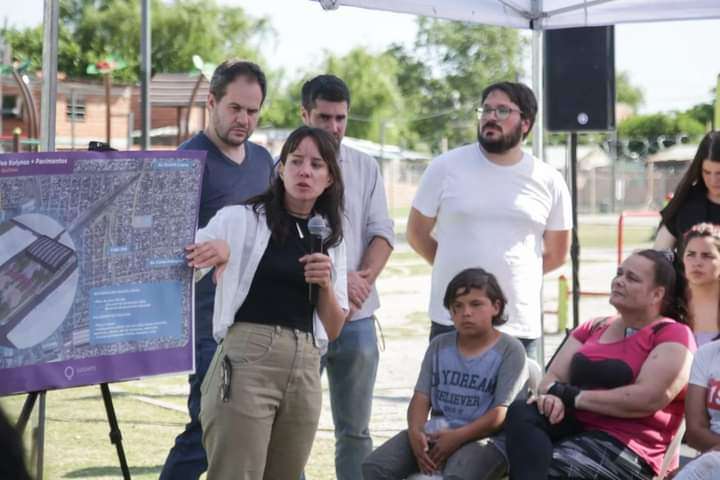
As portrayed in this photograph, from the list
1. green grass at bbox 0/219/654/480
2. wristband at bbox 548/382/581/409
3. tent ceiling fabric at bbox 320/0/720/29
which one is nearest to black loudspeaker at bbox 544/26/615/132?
tent ceiling fabric at bbox 320/0/720/29

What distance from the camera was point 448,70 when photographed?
78812 millimetres

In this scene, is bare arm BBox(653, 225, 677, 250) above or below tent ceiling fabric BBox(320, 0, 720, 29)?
below

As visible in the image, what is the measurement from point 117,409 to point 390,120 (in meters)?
66.2

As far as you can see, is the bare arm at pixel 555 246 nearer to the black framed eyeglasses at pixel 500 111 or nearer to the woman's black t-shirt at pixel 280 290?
the black framed eyeglasses at pixel 500 111

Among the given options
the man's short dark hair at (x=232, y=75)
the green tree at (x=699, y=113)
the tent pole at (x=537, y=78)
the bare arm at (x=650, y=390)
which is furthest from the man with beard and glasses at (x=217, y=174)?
the green tree at (x=699, y=113)

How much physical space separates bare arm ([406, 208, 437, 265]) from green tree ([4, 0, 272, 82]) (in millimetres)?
59205

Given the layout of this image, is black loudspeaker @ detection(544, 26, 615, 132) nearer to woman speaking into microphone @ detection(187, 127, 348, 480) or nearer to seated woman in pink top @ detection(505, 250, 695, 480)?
seated woman in pink top @ detection(505, 250, 695, 480)

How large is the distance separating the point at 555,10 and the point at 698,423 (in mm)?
3084

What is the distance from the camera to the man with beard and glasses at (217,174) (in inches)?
175

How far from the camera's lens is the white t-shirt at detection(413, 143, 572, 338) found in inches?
193

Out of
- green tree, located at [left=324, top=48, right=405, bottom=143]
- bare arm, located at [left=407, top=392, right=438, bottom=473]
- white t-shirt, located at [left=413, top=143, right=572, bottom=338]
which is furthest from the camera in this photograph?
green tree, located at [left=324, top=48, right=405, bottom=143]

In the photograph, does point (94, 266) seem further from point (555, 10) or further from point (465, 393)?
point (555, 10)

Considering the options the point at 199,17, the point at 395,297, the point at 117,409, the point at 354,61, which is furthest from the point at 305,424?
the point at 354,61

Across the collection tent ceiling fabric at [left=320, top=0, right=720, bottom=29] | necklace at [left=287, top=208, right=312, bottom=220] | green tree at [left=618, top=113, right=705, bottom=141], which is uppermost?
green tree at [left=618, top=113, right=705, bottom=141]
